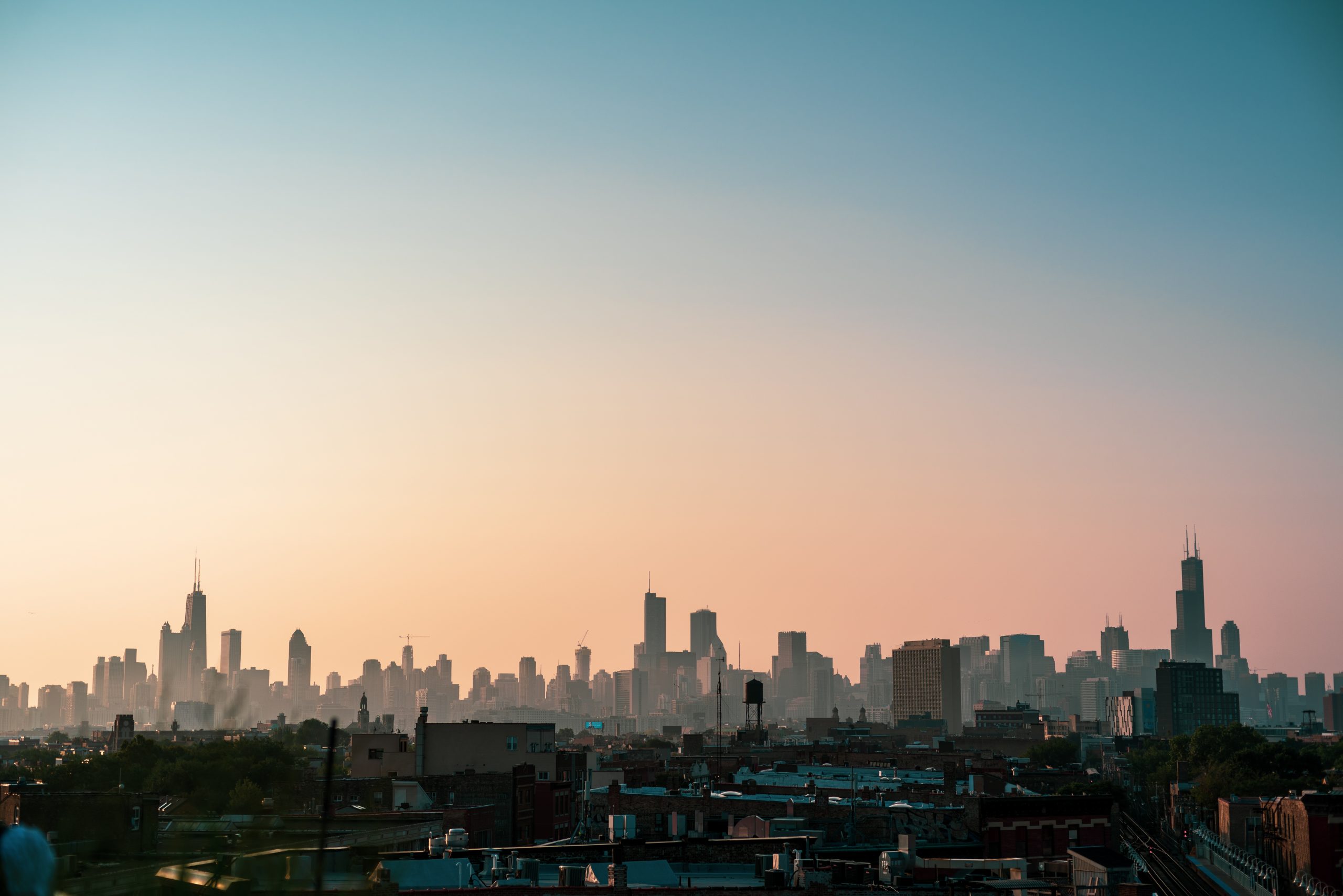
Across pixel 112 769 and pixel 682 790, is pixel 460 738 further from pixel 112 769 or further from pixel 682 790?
pixel 112 769

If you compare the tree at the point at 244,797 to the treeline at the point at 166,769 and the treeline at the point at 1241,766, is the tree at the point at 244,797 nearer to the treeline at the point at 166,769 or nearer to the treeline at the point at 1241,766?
the treeline at the point at 166,769

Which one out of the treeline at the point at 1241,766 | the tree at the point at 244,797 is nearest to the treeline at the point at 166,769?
the tree at the point at 244,797

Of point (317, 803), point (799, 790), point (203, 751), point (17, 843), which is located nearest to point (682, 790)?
point (799, 790)

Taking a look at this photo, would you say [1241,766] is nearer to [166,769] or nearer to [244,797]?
[166,769]

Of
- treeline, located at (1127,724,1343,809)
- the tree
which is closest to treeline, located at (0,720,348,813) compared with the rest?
the tree

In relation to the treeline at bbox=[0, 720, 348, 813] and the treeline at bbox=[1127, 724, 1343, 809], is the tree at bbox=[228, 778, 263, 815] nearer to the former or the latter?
the treeline at bbox=[0, 720, 348, 813]
